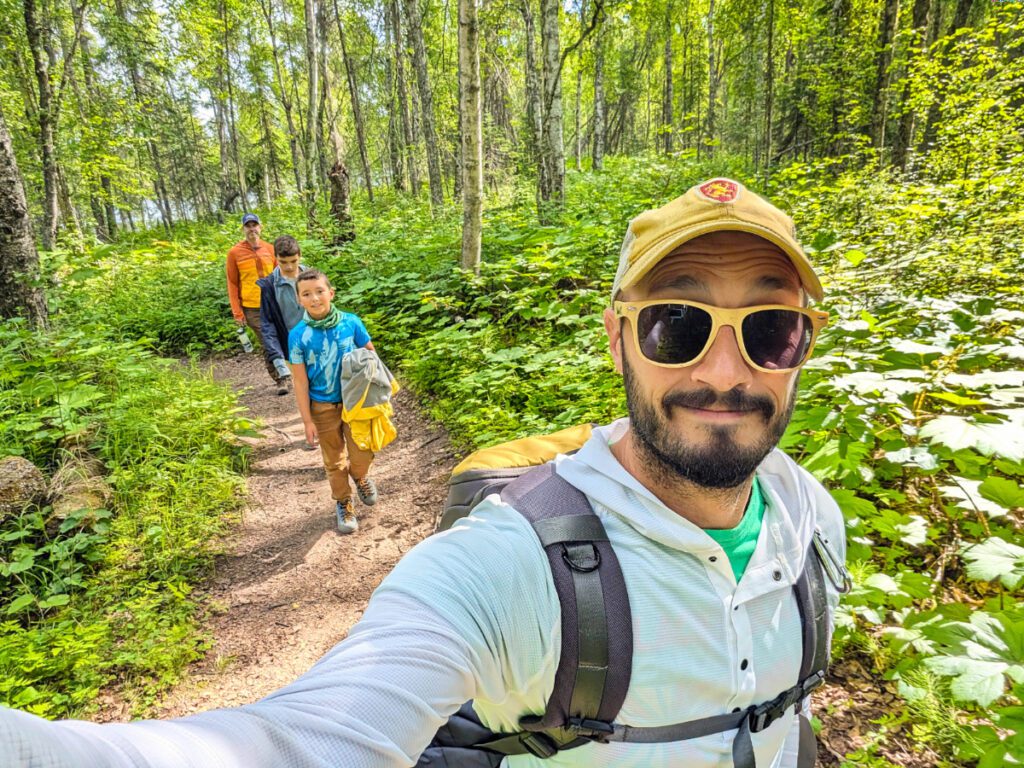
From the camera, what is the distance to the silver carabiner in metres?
1.41

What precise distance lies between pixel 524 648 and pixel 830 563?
0.95 metres

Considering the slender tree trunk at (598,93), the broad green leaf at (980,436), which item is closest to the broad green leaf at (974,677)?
the broad green leaf at (980,436)

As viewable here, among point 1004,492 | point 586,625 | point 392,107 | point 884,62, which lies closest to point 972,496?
point 1004,492

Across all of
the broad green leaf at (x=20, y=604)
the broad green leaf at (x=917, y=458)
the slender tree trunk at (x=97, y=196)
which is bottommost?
the broad green leaf at (x=20, y=604)

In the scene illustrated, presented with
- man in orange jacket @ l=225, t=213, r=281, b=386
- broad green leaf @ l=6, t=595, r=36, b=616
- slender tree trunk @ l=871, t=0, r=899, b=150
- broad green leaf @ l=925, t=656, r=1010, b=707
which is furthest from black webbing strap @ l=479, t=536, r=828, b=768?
slender tree trunk @ l=871, t=0, r=899, b=150

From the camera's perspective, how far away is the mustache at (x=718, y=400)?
52.0 inches

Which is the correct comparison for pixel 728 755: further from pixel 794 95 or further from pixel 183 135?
pixel 183 135

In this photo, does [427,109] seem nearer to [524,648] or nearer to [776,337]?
[776,337]

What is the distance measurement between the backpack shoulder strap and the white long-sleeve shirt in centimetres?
2

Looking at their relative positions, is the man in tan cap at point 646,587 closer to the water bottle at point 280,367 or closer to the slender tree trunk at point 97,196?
the water bottle at point 280,367

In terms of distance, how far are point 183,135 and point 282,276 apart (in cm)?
2794

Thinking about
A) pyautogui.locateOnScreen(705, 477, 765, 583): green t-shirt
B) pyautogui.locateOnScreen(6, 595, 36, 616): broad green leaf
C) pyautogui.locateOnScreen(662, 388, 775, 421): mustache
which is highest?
pyautogui.locateOnScreen(662, 388, 775, 421): mustache

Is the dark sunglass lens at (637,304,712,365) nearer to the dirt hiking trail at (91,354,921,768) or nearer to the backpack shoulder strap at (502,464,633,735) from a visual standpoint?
the backpack shoulder strap at (502,464,633,735)

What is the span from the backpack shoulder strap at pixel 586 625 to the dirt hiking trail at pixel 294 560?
2.59 meters
